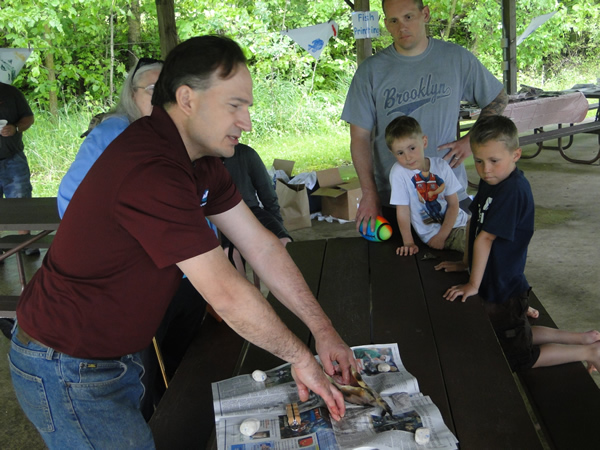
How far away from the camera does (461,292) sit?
7.11 feet

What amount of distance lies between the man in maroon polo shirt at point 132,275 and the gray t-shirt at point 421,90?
1.66 m

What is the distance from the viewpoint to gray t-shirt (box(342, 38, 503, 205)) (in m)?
2.92

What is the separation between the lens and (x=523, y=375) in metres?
2.33

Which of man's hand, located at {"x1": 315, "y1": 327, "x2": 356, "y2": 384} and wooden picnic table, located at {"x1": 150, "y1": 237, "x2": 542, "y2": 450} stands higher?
man's hand, located at {"x1": 315, "y1": 327, "x2": 356, "y2": 384}

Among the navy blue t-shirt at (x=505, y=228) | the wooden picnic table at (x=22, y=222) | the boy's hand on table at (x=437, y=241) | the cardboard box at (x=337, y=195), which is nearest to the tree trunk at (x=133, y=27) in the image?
the cardboard box at (x=337, y=195)

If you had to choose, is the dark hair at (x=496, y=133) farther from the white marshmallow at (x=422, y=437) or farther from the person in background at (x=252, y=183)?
the person in background at (x=252, y=183)

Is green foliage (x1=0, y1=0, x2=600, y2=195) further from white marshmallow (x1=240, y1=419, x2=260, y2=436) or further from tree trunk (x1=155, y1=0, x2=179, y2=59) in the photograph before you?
white marshmallow (x1=240, y1=419, x2=260, y2=436)

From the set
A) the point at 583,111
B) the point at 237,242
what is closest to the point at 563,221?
the point at 583,111

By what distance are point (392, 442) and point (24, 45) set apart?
1133 centimetres

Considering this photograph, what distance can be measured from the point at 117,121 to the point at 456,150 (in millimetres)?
1572

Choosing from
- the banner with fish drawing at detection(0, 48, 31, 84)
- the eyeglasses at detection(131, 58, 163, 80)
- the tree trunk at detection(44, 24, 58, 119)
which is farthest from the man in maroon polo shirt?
the tree trunk at detection(44, 24, 58, 119)

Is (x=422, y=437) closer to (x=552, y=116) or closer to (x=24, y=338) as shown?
(x=24, y=338)

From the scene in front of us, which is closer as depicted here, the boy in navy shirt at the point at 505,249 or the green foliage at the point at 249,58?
the boy in navy shirt at the point at 505,249

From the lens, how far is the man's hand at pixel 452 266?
2454 millimetres
